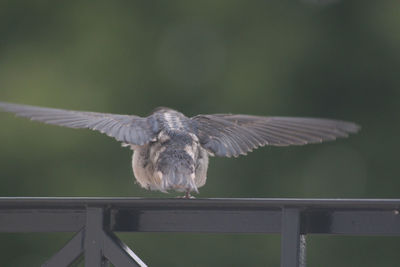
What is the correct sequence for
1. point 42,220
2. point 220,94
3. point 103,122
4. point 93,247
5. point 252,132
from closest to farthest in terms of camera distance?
point 93,247, point 42,220, point 103,122, point 252,132, point 220,94

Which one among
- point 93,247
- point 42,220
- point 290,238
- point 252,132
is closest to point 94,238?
point 93,247

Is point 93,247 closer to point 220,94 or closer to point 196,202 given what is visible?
point 196,202

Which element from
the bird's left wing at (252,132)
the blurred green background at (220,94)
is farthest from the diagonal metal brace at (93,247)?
the blurred green background at (220,94)

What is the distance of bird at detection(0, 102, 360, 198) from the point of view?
368cm

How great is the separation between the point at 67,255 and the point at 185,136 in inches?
59.7

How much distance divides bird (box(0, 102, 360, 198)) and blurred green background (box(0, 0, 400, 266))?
4.47 metres

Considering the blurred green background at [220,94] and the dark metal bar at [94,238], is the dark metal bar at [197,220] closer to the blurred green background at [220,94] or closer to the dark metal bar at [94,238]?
the dark metal bar at [94,238]

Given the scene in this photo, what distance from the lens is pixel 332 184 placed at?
376 inches

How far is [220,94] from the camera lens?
9.36 metres

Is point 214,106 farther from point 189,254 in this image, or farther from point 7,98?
point 7,98

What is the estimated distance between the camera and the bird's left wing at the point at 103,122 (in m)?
3.56

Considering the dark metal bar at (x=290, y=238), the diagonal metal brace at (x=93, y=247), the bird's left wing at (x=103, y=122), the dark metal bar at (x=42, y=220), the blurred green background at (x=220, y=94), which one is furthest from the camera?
the blurred green background at (x=220, y=94)

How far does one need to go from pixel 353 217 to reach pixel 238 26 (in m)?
7.66

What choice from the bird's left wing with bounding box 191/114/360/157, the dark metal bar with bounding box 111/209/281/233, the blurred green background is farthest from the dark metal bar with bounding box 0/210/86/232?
the blurred green background
